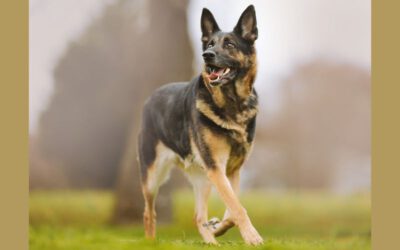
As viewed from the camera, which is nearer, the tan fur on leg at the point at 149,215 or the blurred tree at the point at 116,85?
the tan fur on leg at the point at 149,215

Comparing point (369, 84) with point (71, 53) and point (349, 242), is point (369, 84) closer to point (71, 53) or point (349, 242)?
point (349, 242)

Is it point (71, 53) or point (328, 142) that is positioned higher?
point (71, 53)

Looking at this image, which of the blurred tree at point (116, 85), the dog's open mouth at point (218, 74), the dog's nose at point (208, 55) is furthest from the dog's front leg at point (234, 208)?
the blurred tree at point (116, 85)

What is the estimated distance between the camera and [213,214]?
6.05 m

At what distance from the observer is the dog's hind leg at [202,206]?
5.49 m

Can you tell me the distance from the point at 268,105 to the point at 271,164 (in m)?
0.81

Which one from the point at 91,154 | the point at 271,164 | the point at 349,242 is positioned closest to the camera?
the point at 349,242

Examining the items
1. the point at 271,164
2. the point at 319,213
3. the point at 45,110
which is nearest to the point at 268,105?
the point at 271,164

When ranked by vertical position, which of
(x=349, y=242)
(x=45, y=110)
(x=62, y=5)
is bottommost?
(x=349, y=242)

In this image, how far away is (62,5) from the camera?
6.75 m

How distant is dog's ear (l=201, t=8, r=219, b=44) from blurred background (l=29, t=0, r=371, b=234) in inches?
41.6

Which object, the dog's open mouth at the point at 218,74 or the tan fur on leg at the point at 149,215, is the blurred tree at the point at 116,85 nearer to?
the tan fur on leg at the point at 149,215

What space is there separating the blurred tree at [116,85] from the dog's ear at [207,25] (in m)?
1.94

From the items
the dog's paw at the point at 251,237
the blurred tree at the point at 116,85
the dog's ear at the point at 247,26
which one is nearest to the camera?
the dog's paw at the point at 251,237
